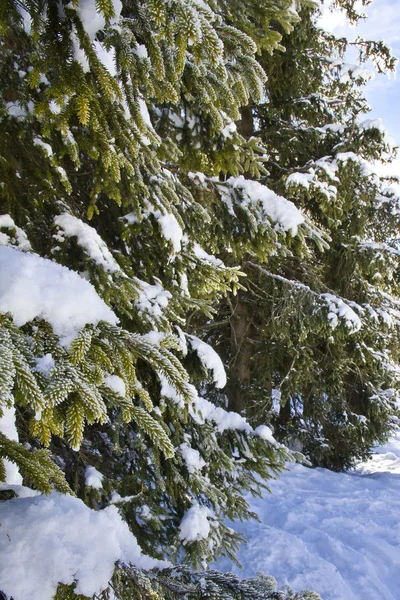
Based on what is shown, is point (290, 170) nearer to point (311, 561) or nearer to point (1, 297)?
point (311, 561)

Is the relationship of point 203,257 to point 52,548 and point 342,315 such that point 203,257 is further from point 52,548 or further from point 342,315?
point 342,315

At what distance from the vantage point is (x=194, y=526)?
2762 mm

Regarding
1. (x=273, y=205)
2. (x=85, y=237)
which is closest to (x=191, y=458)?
(x=85, y=237)

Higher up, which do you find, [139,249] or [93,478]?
[139,249]

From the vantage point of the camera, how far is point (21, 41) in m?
2.51

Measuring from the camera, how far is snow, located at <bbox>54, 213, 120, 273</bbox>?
97.3 inches

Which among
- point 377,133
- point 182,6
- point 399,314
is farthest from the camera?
point 399,314

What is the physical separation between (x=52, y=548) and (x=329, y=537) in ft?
16.4

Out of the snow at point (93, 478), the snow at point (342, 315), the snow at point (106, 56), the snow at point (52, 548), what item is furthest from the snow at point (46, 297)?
the snow at point (342, 315)

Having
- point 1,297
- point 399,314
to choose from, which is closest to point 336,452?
A: point 399,314

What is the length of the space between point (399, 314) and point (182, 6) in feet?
23.9

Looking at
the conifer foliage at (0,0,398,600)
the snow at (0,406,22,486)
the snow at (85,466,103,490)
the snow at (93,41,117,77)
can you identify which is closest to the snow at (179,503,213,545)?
the conifer foliage at (0,0,398,600)

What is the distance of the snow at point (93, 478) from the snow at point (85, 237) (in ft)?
4.83

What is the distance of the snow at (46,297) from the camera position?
3.90 feet
